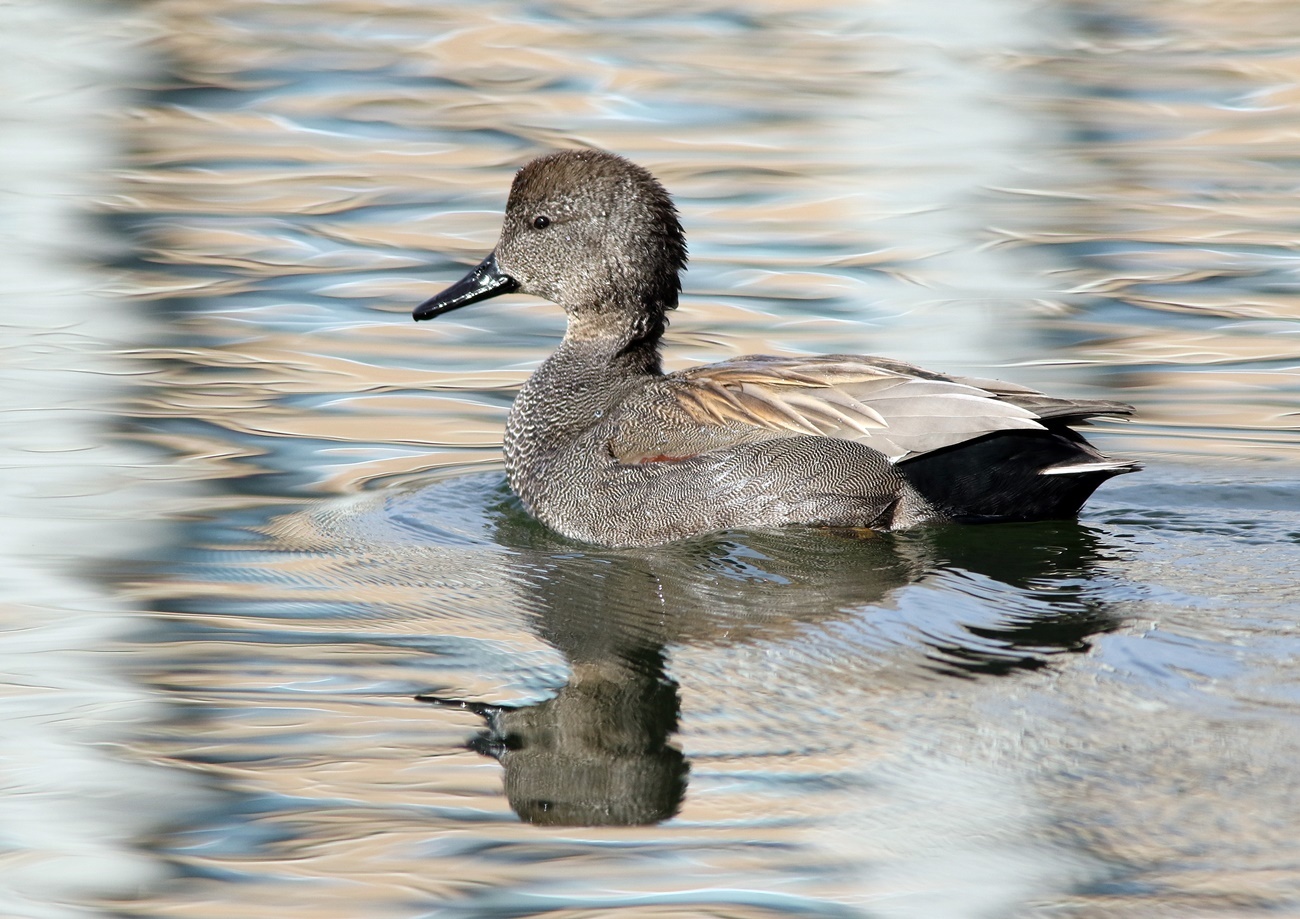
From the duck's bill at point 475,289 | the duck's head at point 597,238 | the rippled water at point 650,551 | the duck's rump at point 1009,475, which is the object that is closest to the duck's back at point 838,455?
the duck's rump at point 1009,475

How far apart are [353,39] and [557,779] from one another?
1101cm

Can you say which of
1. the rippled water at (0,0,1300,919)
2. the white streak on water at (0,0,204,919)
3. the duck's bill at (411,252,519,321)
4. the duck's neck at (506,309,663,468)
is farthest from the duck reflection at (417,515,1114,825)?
the duck's bill at (411,252,519,321)

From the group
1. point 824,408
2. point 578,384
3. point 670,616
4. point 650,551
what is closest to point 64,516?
point 578,384

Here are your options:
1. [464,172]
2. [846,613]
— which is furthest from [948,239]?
[846,613]

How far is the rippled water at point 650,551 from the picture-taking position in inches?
162

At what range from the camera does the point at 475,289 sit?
7574mm

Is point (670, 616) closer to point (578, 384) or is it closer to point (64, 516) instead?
point (578, 384)

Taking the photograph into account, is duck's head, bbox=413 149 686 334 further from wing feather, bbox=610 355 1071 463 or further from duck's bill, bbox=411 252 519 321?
wing feather, bbox=610 355 1071 463

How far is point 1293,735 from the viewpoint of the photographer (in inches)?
175

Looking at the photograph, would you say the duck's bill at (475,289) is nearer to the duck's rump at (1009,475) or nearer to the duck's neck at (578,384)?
the duck's neck at (578,384)

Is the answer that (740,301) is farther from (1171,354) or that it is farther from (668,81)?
(668,81)

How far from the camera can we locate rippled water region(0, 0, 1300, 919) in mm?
4125

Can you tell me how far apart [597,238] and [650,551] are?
1409 mm

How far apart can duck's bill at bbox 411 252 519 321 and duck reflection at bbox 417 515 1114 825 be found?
3.52ft
